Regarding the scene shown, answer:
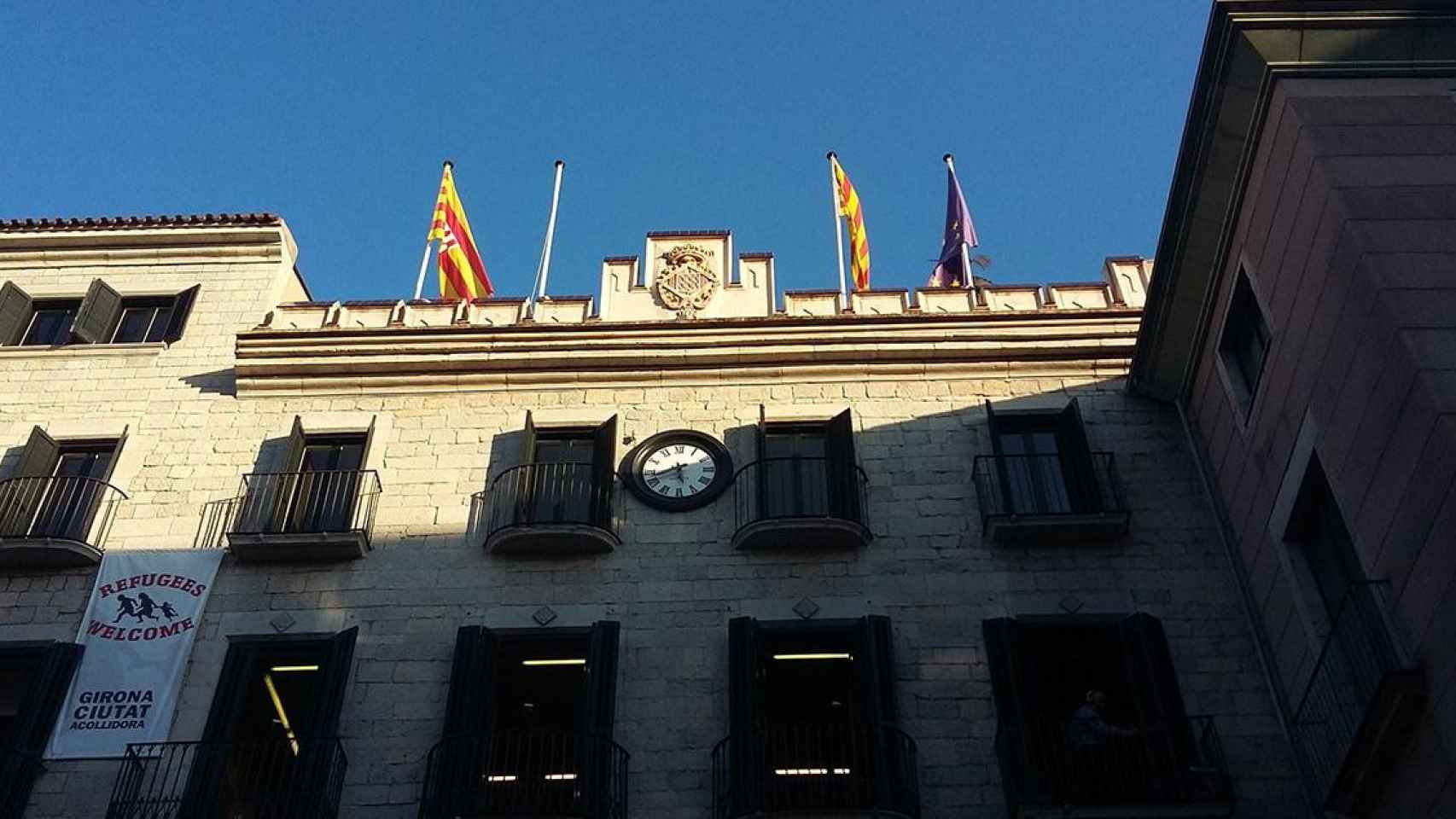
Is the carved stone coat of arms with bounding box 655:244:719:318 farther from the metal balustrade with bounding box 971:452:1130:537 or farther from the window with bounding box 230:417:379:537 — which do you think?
the metal balustrade with bounding box 971:452:1130:537

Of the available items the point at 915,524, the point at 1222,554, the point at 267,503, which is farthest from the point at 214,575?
the point at 1222,554

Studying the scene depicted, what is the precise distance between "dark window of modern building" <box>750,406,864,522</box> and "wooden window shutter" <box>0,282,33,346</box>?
12.3 metres

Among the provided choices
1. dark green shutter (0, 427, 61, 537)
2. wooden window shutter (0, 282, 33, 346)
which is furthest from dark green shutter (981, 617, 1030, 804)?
wooden window shutter (0, 282, 33, 346)

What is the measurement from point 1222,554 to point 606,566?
802 centimetres

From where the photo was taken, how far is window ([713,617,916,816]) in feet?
47.6

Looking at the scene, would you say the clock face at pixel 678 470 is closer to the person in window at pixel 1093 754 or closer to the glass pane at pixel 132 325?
the person in window at pixel 1093 754

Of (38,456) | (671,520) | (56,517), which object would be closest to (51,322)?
(38,456)

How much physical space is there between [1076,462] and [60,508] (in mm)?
14071

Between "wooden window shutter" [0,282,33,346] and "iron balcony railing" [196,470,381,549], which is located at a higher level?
"wooden window shutter" [0,282,33,346]

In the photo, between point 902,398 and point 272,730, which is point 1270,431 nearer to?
point 902,398

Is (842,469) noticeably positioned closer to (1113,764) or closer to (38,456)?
(1113,764)

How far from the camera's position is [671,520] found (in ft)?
58.5

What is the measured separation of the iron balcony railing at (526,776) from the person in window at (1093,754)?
16.6ft

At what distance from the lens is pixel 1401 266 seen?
42.7 feet
